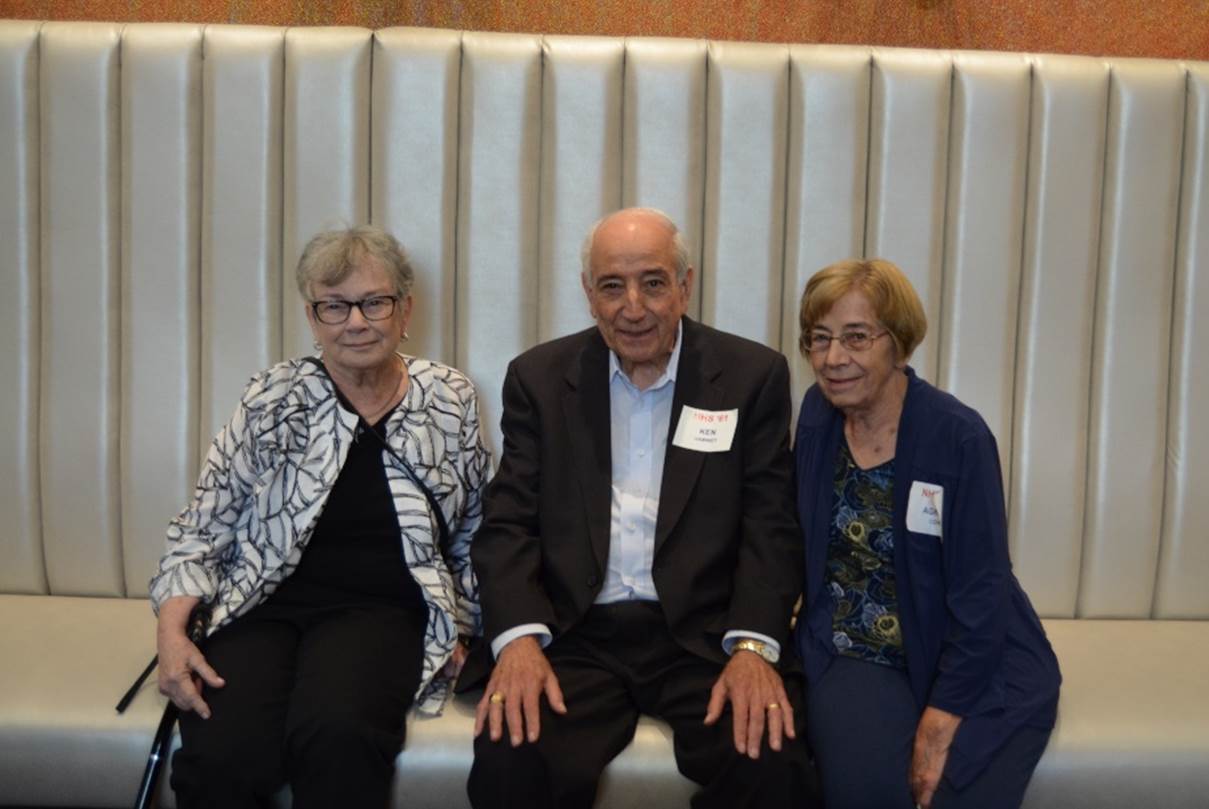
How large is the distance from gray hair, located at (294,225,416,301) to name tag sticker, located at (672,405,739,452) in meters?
0.69

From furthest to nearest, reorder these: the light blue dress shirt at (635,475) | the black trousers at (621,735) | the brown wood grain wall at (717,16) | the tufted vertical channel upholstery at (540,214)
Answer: the brown wood grain wall at (717,16) < the tufted vertical channel upholstery at (540,214) < the light blue dress shirt at (635,475) < the black trousers at (621,735)

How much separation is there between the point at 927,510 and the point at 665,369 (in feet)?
2.11

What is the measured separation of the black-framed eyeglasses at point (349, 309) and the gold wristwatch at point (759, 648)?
1.03 m

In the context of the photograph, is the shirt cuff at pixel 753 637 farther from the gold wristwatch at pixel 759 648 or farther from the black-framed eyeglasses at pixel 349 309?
the black-framed eyeglasses at pixel 349 309

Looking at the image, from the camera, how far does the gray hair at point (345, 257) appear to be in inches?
102

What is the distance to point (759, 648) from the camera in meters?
2.44

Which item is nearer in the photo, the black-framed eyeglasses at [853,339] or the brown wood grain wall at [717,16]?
the black-framed eyeglasses at [853,339]

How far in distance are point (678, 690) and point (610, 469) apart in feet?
1.60

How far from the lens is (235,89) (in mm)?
3039

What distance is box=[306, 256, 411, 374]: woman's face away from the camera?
2.58m

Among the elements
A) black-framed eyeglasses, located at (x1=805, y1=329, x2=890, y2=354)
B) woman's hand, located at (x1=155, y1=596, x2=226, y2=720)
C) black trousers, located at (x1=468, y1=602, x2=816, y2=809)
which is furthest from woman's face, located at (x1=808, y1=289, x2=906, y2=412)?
woman's hand, located at (x1=155, y1=596, x2=226, y2=720)

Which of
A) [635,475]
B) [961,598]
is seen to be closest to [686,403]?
[635,475]

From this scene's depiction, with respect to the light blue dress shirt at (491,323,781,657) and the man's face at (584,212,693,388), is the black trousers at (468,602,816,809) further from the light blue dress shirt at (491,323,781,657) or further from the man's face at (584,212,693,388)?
the man's face at (584,212,693,388)

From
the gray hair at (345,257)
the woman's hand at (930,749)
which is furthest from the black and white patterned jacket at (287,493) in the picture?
the woman's hand at (930,749)
